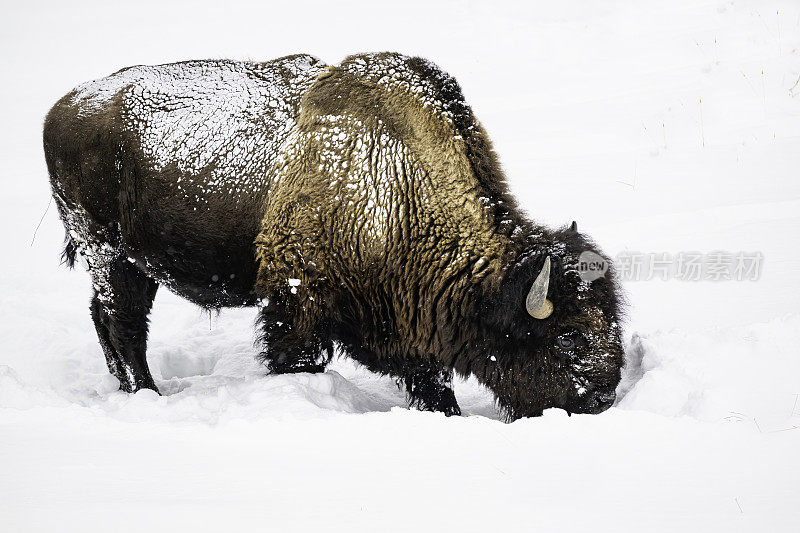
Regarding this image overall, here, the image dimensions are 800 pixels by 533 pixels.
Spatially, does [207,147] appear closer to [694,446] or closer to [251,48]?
[694,446]

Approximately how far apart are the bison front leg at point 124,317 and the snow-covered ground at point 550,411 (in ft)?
0.81

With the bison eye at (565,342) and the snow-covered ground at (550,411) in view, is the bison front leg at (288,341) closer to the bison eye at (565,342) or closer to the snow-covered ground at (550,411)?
the snow-covered ground at (550,411)

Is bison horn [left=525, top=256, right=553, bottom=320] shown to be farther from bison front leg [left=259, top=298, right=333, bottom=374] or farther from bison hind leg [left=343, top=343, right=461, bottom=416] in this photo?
bison front leg [left=259, top=298, right=333, bottom=374]

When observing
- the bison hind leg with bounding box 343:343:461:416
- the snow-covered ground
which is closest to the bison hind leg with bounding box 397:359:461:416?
the bison hind leg with bounding box 343:343:461:416

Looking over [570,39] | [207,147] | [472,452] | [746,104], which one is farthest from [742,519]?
[570,39]

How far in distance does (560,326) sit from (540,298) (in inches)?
10.2

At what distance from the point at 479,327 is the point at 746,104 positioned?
673 cm

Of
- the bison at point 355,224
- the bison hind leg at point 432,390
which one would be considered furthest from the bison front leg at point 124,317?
the bison hind leg at point 432,390

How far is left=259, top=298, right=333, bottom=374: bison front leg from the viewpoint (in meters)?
4.24

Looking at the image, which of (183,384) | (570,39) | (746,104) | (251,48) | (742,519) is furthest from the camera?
(251,48)

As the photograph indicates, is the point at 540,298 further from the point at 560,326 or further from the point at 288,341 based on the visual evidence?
the point at 288,341

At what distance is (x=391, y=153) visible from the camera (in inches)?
163

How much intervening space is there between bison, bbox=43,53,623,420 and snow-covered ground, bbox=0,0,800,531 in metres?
0.40

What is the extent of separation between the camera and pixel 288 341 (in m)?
4.28
